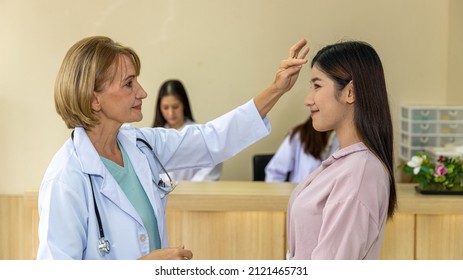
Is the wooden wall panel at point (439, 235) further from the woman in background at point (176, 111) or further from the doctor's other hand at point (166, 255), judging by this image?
the woman in background at point (176, 111)

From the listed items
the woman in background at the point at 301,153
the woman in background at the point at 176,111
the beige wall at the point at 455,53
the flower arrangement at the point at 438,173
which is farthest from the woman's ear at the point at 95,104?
the beige wall at the point at 455,53

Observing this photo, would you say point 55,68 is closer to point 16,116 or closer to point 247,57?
point 16,116

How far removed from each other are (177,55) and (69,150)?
314 centimetres

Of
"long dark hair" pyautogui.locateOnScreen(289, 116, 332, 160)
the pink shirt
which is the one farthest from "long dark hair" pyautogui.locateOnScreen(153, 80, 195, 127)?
the pink shirt

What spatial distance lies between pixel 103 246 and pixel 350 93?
2.41 ft

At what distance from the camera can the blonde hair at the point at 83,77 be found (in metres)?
1.92

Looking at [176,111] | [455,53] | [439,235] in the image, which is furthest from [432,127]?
[439,235]

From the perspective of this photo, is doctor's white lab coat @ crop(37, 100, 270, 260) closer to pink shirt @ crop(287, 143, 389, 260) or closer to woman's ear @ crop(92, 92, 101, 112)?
woman's ear @ crop(92, 92, 101, 112)

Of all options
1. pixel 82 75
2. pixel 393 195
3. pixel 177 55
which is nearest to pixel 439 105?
pixel 177 55

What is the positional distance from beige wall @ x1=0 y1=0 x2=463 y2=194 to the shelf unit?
0.17m

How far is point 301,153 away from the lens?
14.9 feet

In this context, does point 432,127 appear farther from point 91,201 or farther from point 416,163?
point 91,201

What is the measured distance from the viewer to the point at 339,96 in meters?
1.93

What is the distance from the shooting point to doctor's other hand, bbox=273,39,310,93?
218 centimetres
